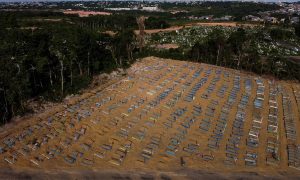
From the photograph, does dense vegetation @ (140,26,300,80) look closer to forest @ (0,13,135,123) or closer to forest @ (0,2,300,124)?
forest @ (0,2,300,124)

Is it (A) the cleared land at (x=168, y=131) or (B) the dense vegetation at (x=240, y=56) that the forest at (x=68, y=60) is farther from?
(A) the cleared land at (x=168, y=131)

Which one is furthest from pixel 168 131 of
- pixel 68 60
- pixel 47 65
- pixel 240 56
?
pixel 240 56

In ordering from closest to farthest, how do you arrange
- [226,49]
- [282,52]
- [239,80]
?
[239,80]
[226,49]
[282,52]

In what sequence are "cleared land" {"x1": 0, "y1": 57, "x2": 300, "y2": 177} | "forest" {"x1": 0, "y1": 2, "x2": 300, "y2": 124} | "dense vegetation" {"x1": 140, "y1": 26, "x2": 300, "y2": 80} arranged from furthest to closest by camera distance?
"dense vegetation" {"x1": 140, "y1": 26, "x2": 300, "y2": 80}, "forest" {"x1": 0, "y1": 2, "x2": 300, "y2": 124}, "cleared land" {"x1": 0, "y1": 57, "x2": 300, "y2": 177}

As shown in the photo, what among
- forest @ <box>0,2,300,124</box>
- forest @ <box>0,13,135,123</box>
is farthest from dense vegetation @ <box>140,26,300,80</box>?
forest @ <box>0,13,135,123</box>

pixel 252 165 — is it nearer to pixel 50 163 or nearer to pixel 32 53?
pixel 50 163

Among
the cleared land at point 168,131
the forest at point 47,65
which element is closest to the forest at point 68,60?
the forest at point 47,65

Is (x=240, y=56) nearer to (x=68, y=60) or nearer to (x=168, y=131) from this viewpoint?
(x=168, y=131)

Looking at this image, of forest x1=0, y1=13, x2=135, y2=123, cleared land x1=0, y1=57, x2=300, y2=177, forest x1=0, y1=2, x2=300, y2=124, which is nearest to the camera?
cleared land x1=0, y1=57, x2=300, y2=177

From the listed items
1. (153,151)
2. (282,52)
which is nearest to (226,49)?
(282,52)
